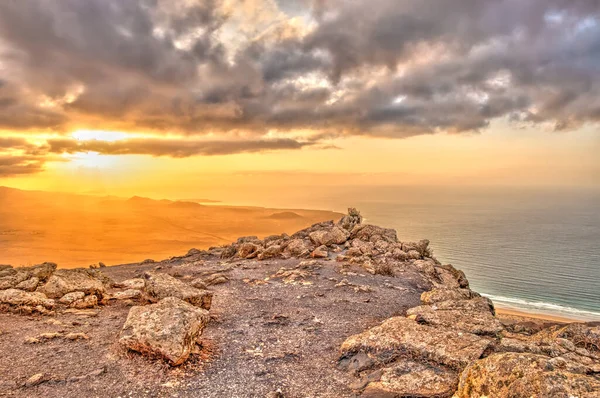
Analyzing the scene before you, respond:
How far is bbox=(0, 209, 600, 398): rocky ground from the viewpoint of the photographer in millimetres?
8914

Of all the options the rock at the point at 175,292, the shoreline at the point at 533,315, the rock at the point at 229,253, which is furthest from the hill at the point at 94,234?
the shoreline at the point at 533,315

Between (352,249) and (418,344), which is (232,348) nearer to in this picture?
(418,344)

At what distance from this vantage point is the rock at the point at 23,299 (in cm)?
1499

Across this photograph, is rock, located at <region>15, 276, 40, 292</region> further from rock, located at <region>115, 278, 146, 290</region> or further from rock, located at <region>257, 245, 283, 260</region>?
rock, located at <region>257, 245, 283, 260</region>

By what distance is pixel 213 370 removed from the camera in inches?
412

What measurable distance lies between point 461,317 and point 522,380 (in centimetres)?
633

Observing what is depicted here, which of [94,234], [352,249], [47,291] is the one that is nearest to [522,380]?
[47,291]

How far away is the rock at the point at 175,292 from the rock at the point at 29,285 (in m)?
6.39

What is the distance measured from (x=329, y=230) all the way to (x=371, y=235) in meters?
3.84

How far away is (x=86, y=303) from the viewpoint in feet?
52.3

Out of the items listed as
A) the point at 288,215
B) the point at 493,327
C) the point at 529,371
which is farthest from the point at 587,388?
the point at 288,215

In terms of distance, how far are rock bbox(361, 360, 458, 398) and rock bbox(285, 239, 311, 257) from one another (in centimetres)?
1795

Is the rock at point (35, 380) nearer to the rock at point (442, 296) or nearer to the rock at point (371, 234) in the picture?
the rock at point (442, 296)

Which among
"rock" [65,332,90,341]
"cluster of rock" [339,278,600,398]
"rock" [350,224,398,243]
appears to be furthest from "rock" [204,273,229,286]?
"rock" [350,224,398,243]
